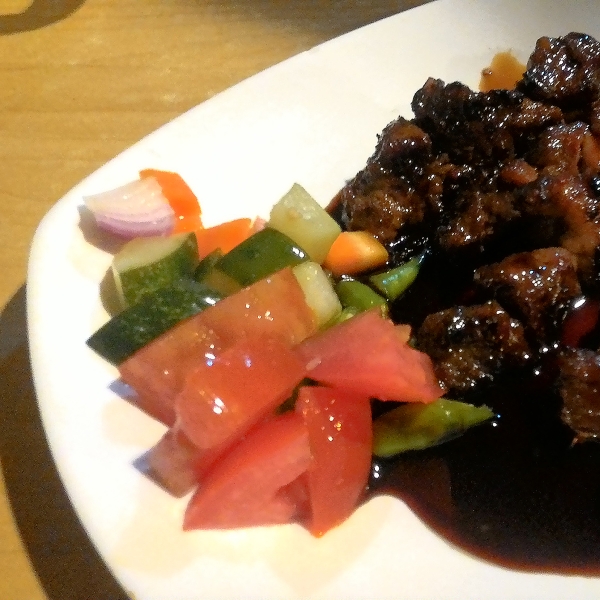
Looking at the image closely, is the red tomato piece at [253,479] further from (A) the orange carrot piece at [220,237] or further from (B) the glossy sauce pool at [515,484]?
(A) the orange carrot piece at [220,237]

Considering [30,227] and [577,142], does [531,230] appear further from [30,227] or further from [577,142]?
[30,227]

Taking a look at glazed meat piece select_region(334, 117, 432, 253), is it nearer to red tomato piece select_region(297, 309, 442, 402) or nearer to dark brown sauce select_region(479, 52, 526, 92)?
red tomato piece select_region(297, 309, 442, 402)

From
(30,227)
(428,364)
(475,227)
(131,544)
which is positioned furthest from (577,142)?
(30,227)

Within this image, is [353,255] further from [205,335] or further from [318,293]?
[205,335]

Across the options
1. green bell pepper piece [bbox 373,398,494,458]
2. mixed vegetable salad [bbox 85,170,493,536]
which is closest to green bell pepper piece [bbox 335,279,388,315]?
mixed vegetable salad [bbox 85,170,493,536]

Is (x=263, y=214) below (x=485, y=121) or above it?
below

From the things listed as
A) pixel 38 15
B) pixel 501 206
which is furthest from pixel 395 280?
pixel 38 15
